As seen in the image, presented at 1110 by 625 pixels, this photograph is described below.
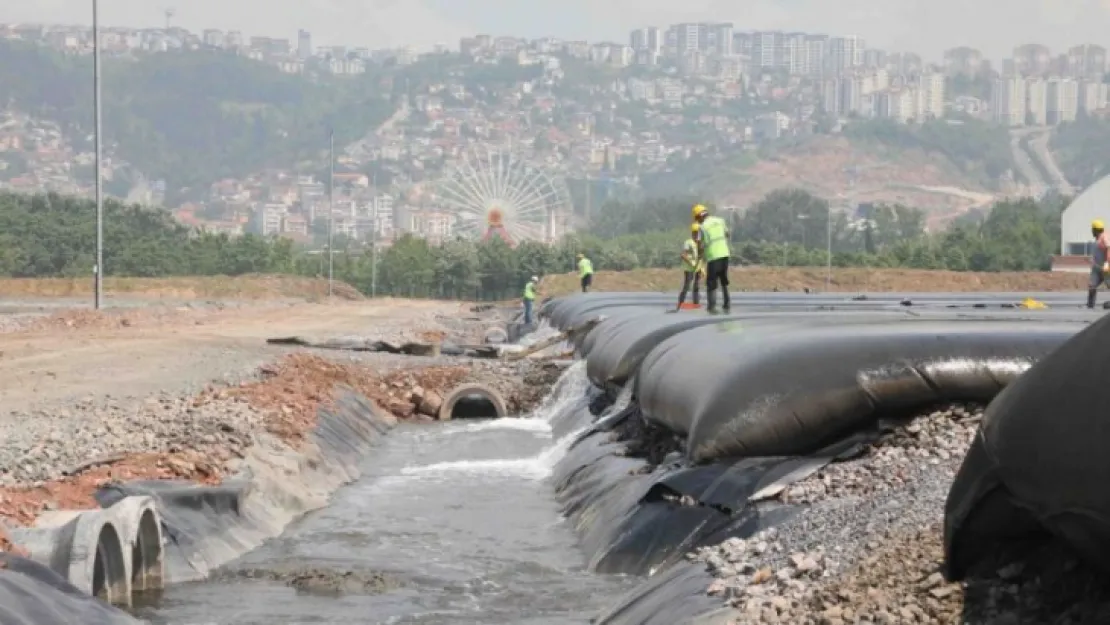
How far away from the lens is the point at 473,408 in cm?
2920

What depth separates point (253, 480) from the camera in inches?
656

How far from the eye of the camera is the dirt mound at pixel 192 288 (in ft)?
283

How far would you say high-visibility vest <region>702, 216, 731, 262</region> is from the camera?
23328 millimetres

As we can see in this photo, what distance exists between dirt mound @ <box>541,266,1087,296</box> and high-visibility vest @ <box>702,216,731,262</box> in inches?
2347

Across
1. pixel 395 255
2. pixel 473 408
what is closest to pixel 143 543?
pixel 473 408

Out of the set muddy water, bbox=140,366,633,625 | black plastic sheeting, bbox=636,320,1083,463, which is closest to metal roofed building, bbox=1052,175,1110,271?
muddy water, bbox=140,366,633,625

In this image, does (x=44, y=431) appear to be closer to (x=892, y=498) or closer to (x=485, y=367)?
(x=892, y=498)

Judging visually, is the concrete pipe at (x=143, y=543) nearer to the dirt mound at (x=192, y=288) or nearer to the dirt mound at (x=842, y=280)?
the dirt mound at (x=842, y=280)

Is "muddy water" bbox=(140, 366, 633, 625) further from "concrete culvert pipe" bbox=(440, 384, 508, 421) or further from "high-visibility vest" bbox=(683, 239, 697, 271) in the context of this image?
"high-visibility vest" bbox=(683, 239, 697, 271)

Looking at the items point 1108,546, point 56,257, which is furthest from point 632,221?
point 1108,546

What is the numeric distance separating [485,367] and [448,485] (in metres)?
12.1

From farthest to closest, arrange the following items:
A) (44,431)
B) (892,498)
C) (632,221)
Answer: (632,221)
(44,431)
(892,498)

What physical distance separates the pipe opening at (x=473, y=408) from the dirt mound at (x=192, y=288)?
55941mm

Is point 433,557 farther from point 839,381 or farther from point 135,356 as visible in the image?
point 135,356
